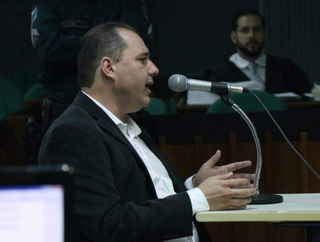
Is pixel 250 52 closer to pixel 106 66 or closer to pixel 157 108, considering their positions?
pixel 157 108

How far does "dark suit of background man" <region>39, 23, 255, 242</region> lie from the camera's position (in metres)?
2.60

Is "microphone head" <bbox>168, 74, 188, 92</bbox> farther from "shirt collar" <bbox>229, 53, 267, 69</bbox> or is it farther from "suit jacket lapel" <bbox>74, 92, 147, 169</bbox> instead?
"shirt collar" <bbox>229, 53, 267, 69</bbox>

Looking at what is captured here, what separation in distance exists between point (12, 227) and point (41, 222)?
0.04 metres

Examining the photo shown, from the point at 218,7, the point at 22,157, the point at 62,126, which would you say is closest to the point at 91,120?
the point at 62,126

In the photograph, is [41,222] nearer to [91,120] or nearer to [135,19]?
[91,120]

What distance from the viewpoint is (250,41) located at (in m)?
→ 6.50

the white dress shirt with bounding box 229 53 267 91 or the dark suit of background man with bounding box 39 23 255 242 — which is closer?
the dark suit of background man with bounding box 39 23 255 242

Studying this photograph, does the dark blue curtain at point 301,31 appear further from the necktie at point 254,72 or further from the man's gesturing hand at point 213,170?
the man's gesturing hand at point 213,170

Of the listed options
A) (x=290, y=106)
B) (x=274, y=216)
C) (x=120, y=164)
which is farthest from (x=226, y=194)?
(x=290, y=106)

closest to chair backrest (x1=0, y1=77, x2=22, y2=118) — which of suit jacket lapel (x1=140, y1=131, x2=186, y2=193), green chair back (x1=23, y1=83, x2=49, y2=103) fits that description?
green chair back (x1=23, y1=83, x2=49, y2=103)

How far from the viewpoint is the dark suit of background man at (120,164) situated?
260 cm

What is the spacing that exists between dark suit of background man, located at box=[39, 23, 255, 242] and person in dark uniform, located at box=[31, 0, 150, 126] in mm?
1423

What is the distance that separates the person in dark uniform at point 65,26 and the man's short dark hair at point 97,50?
Result: 144 centimetres

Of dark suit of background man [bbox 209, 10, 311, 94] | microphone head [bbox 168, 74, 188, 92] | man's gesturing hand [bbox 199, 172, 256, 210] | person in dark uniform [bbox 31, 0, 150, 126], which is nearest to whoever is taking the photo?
man's gesturing hand [bbox 199, 172, 256, 210]
